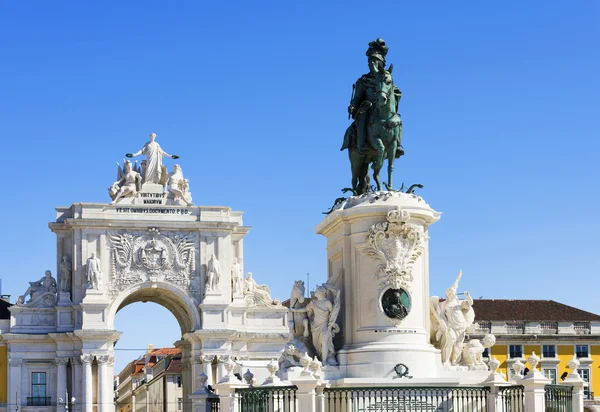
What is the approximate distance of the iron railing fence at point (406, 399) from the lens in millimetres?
23109

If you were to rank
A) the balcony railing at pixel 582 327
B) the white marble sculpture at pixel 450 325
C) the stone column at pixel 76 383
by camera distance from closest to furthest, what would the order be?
the white marble sculpture at pixel 450 325, the stone column at pixel 76 383, the balcony railing at pixel 582 327

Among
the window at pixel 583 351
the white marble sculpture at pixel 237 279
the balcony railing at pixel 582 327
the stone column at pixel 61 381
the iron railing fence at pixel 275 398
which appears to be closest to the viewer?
the iron railing fence at pixel 275 398

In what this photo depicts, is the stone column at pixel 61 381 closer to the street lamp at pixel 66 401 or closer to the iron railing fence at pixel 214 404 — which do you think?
the street lamp at pixel 66 401

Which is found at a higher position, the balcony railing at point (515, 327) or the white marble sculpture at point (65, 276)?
the white marble sculpture at point (65, 276)

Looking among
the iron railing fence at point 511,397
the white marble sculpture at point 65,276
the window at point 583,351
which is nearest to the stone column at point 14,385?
the white marble sculpture at point 65,276

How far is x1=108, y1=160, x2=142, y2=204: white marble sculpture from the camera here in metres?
80.2

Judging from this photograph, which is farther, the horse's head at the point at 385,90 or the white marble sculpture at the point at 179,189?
the white marble sculpture at the point at 179,189

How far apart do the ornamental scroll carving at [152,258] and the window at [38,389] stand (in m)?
6.77

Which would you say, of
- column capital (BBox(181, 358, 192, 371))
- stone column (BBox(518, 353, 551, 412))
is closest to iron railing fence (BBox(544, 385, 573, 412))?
stone column (BBox(518, 353, 551, 412))

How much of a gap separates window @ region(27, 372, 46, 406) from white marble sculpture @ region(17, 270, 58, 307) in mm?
4060

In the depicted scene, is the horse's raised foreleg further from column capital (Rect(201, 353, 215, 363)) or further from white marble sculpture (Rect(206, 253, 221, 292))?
white marble sculpture (Rect(206, 253, 221, 292))

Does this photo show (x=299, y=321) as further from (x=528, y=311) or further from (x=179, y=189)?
(x=528, y=311)

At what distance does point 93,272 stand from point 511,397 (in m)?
56.8

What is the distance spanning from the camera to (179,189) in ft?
266
